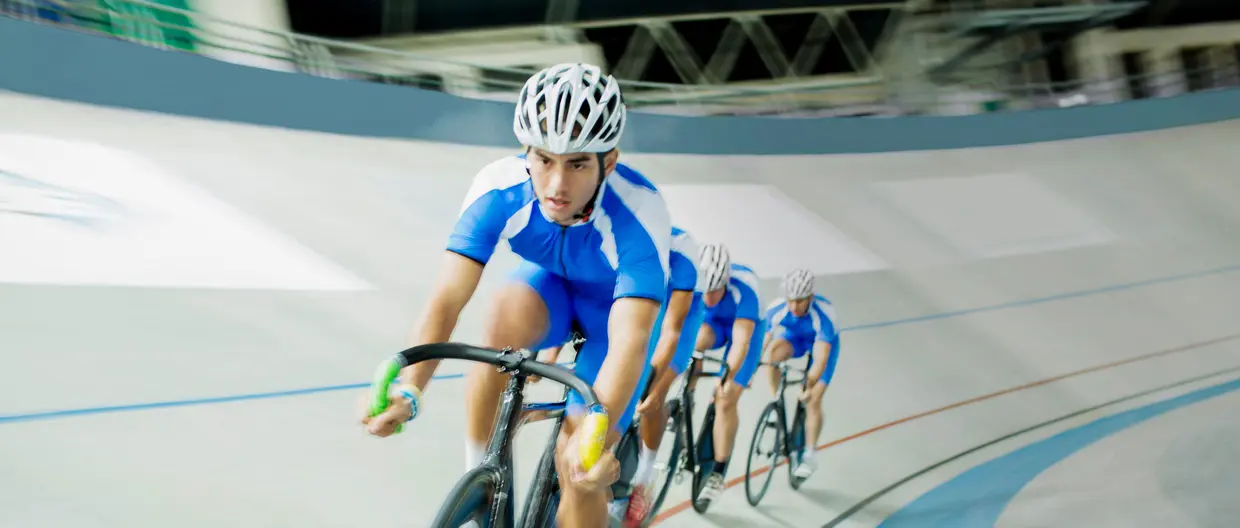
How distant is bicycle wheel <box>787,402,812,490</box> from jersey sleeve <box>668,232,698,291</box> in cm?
203

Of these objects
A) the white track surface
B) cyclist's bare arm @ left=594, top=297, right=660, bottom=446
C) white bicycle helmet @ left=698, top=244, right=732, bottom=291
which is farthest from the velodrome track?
cyclist's bare arm @ left=594, top=297, right=660, bottom=446

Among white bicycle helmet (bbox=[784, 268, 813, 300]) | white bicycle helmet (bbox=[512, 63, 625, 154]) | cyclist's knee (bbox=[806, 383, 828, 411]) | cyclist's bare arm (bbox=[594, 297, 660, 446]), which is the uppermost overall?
white bicycle helmet (bbox=[784, 268, 813, 300])

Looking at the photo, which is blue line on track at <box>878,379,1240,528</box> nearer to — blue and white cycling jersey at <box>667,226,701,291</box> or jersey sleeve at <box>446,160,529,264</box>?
blue and white cycling jersey at <box>667,226,701,291</box>

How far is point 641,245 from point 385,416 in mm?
612

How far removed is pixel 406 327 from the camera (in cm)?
346

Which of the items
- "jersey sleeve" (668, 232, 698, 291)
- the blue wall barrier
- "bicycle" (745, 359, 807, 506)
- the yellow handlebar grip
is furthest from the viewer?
"bicycle" (745, 359, 807, 506)

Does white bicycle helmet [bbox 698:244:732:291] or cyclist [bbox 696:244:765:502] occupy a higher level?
white bicycle helmet [bbox 698:244:732:291]

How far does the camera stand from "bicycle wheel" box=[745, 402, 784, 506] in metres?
4.11

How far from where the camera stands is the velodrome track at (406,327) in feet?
8.27

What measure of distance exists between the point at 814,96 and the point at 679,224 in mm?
5432

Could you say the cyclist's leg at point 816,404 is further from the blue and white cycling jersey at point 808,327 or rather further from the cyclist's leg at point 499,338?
the cyclist's leg at point 499,338

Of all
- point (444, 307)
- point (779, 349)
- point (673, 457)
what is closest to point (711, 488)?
point (673, 457)

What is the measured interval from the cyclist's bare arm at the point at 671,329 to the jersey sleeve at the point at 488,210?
0.80 m

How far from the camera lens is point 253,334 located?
3014mm
